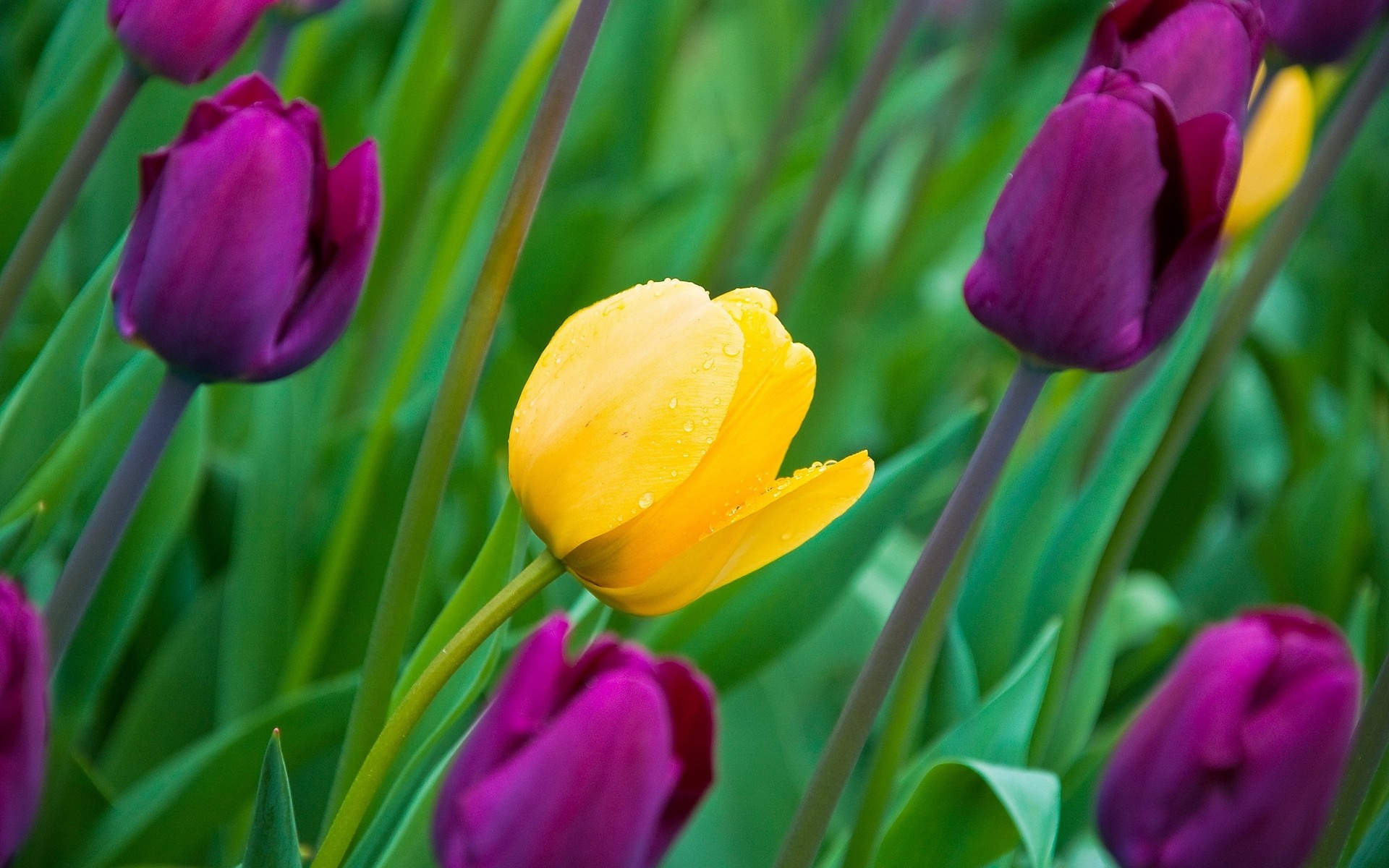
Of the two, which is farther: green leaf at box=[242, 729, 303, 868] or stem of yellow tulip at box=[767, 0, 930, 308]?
stem of yellow tulip at box=[767, 0, 930, 308]

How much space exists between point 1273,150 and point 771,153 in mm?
340

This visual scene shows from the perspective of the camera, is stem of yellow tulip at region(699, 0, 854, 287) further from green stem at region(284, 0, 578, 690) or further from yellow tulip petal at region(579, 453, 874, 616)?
yellow tulip petal at region(579, 453, 874, 616)

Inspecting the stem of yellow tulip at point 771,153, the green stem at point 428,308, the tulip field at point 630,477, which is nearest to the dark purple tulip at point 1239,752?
the tulip field at point 630,477

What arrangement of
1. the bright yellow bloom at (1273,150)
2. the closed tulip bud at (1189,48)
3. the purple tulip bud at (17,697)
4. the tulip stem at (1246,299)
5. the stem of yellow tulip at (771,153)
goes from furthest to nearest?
the stem of yellow tulip at (771,153) → the bright yellow bloom at (1273,150) → the tulip stem at (1246,299) → the closed tulip bud at (1189,48) → the purple tulip bud at (17,697)

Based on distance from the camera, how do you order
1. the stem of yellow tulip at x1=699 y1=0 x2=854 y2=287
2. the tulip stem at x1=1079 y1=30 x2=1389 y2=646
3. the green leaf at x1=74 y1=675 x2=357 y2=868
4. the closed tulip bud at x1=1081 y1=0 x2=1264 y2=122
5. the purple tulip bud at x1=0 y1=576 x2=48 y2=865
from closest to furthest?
the purple tulip bud at x1=0 y1=576 x2=48 y2=865
the closed tulip bud at x1=1081 y1=0 x2=1264 y2=122
the green leaf at x1=74 y1=675 x2=357 y2=868
the tulip stem at x1=1079 y1=30 x2=1389 y2=646
the stem of yellow tulip at x1=699 y1=0 x2=854 y2=287

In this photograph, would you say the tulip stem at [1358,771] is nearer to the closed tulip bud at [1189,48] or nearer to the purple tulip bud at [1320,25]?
the closed tulip bud at [1189,48]

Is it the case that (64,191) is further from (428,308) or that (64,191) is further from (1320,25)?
(1320,25)

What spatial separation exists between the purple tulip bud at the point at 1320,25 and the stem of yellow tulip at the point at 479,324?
39 centimetres

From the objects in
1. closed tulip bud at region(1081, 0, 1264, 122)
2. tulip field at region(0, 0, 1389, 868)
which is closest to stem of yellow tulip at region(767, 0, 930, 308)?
tulip field at region(0, 0, 1389, 868)

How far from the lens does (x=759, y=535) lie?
38 cm

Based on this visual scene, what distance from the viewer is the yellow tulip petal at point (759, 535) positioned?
0.37 metres

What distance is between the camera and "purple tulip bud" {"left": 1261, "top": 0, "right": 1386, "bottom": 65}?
0.65 metres

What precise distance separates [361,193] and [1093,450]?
0.51 metres

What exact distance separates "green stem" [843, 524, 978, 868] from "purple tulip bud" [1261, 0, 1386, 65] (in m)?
0.30
